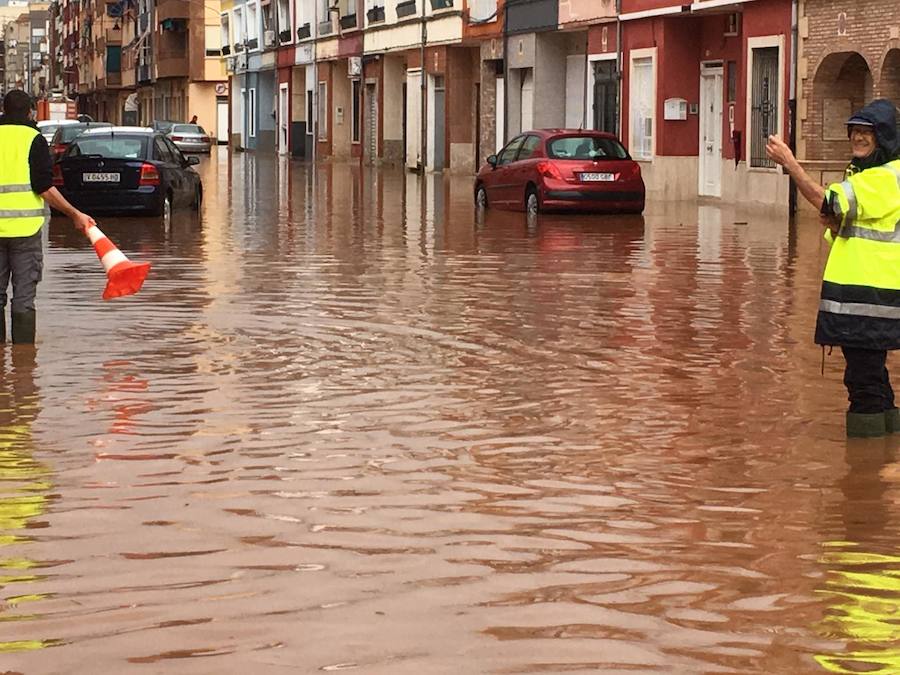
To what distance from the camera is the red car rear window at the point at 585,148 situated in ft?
99.5

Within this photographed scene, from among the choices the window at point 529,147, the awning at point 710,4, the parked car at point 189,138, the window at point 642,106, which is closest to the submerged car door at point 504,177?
the window at point 529,147

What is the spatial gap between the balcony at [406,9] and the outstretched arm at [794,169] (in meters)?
50.1

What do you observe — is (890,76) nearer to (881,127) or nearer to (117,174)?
(117,174)

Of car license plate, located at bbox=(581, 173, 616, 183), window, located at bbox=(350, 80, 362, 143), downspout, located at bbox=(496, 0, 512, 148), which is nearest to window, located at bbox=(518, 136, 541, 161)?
car license plate, located at bbox=(581, 173, 616, 183)

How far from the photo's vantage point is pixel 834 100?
103 ft

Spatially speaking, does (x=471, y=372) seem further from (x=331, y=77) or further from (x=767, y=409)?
(x=331, y=77)

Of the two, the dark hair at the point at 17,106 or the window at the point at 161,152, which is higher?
the dark hair at the point at 17,106

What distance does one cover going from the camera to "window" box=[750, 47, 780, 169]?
33.2m

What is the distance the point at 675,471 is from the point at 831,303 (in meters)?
1.24

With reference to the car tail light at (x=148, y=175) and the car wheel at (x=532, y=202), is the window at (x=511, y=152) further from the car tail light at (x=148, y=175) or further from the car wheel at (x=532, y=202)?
the car tail light at (x=148, y=175)

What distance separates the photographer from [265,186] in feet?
144

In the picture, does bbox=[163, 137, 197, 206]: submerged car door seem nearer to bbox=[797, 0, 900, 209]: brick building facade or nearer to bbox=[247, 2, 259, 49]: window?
bbox=[797, 0, 900, 209]: brick building facade

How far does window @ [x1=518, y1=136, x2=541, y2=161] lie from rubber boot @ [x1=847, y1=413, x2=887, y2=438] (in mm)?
22157

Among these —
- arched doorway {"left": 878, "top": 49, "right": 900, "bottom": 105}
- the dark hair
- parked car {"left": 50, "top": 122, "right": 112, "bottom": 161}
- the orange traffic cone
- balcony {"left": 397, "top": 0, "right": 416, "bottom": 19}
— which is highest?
balcony {"left": 397, "top": 0, "right": 416, "bottom": 19}
